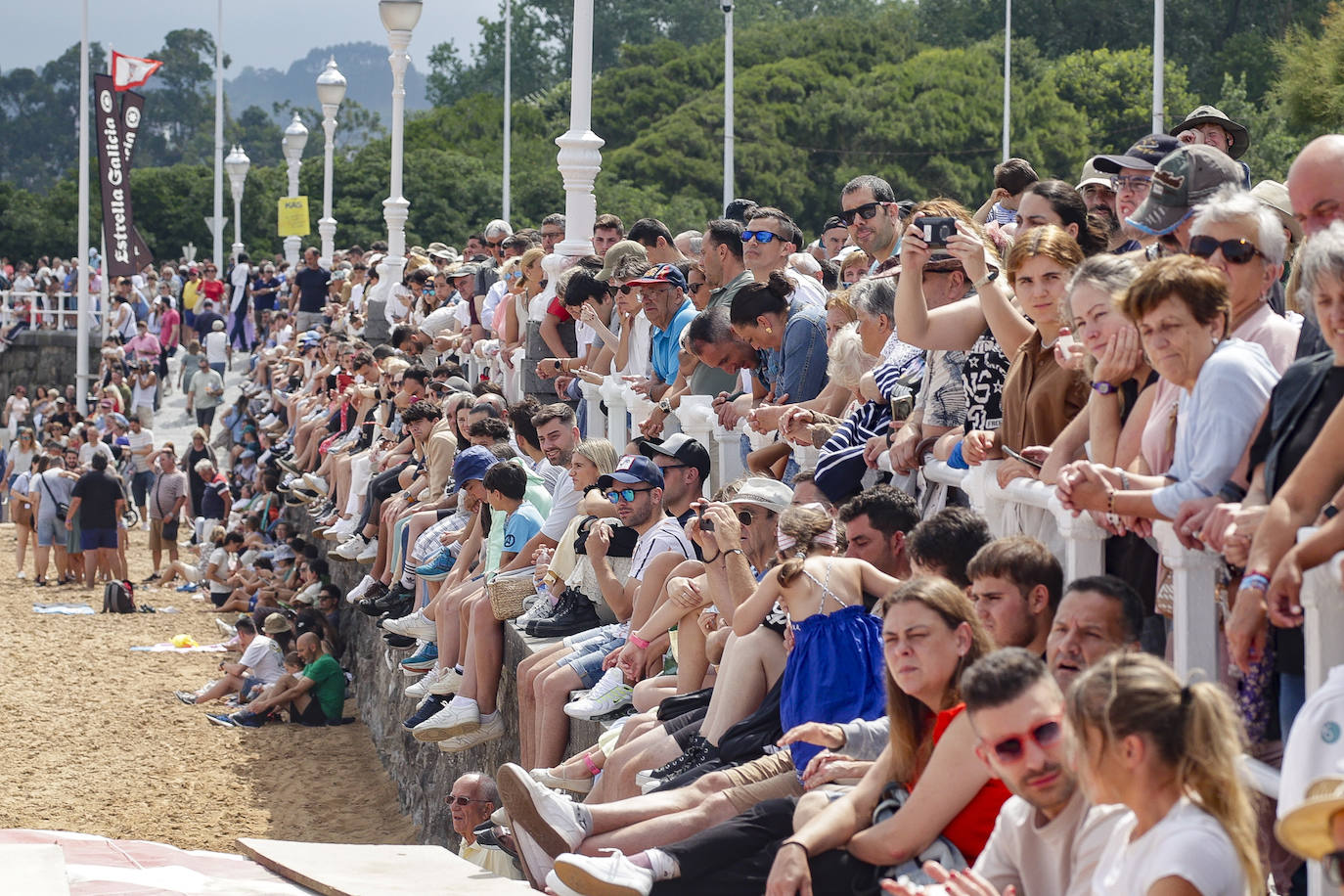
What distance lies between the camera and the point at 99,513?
906 inches

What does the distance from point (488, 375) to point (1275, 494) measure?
40.4ft

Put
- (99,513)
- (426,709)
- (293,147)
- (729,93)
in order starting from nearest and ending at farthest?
(426,709) < (99,513) < (729,93) < (293,147)

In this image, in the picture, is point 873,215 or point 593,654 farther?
point 593,654

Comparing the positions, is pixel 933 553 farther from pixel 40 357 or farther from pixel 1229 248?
pixel 40 357

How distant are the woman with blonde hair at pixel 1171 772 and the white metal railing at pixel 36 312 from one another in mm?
39986

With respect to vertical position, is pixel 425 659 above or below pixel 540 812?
below

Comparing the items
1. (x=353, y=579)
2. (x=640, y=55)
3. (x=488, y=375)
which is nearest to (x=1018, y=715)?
(x=488, y=375)

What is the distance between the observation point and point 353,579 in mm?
17188

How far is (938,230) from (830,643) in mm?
1534

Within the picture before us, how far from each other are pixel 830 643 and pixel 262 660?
38.1 feet

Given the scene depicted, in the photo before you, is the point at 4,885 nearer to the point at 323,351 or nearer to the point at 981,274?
the point at 981,274

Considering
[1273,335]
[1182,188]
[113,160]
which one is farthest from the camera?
[113,160]

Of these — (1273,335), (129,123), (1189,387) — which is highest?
(129,123)

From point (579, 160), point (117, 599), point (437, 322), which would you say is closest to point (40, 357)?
point (117, 599)
